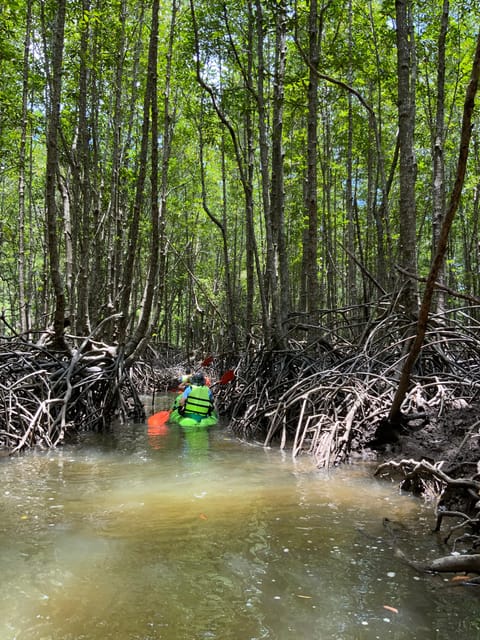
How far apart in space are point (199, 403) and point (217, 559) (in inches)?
203

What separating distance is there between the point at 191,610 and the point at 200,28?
8.92m

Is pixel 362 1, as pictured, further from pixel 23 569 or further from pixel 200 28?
pixel 23 569

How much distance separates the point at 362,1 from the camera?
9.80 m

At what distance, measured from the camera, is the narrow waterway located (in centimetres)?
195

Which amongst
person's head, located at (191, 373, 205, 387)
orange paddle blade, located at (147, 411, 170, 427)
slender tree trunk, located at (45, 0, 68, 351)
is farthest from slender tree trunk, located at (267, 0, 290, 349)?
slender tree trunk, located at (45, 0, 68, 351)

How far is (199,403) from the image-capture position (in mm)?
7695

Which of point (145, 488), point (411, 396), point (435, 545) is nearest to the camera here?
Result: point (435, 545)

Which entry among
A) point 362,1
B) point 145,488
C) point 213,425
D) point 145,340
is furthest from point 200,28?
point 145,488

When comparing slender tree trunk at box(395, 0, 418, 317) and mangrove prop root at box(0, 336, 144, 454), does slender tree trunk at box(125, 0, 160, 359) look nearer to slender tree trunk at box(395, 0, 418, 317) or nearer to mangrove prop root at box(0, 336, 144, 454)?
mangrove prop root at box(0, 336, 144, 454)

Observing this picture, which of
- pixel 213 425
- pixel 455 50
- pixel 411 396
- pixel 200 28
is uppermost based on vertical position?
pixel 455 50

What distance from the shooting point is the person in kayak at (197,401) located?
7.69 m

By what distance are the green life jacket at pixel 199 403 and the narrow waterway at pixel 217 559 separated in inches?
124

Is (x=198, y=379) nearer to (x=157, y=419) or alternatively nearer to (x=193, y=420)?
(x=193, y=420)

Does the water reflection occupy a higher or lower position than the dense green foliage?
lower
